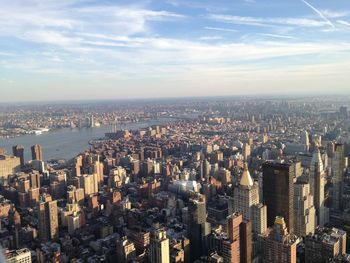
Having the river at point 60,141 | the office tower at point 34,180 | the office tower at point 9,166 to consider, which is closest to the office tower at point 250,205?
the office tower at point 34,180

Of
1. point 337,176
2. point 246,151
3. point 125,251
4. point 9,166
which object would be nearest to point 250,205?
point 125,251

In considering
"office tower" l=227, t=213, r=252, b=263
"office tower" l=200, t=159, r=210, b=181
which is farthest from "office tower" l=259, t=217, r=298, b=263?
"office tower" l=200, t=159, r=210, b=181

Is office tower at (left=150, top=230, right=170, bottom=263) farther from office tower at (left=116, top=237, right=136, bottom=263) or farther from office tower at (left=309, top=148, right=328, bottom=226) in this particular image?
office tower at (left=309, top=148, right=328, bottom=226)

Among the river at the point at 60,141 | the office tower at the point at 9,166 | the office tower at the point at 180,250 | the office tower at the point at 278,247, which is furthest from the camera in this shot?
the river at the point at 60,141

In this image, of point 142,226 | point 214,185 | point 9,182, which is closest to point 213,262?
point 142,226

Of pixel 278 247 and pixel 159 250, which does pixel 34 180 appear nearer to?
pixel 159 250

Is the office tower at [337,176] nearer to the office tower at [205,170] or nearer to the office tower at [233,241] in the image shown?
the office tower at [205,170]
